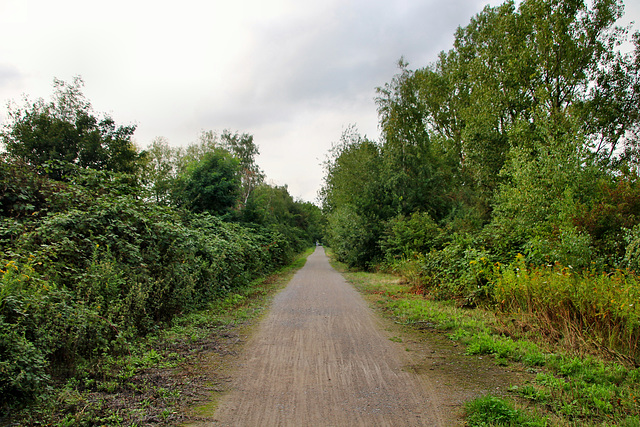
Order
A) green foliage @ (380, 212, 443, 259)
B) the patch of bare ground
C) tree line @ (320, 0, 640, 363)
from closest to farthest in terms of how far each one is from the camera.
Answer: the patch of bare ground < tree line @ (320, 0, 640, 363) < green foliage @ (380, 212, 443, 259)

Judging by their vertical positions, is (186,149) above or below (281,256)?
above

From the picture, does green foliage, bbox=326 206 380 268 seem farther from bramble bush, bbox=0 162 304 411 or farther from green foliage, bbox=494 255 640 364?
green foliage, bbox=494 255 640 364

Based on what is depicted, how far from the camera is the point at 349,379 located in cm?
459

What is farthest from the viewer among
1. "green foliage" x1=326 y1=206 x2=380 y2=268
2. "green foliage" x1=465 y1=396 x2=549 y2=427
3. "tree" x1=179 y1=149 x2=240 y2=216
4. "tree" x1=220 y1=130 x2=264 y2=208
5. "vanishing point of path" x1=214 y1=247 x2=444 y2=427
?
"tree" x1=220 y1=130 x2=264 y2=208

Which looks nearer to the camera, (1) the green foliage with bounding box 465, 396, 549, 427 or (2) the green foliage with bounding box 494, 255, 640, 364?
(1) the green foliage with bounding box 465, 396, 549, 427

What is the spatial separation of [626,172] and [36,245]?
48.4ft

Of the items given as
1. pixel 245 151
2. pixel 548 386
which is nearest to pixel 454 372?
pixel 548 386

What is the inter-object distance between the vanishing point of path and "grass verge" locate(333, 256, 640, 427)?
0.71m

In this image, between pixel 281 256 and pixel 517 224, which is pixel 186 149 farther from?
pixel 517 224

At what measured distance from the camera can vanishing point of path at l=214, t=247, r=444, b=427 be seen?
11.8 feet

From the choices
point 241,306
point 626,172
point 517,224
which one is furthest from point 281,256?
point 626,172

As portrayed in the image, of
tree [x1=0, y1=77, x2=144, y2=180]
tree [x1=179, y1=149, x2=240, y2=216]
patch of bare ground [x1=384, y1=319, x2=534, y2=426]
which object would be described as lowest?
patch of bare ground [x1=384, y1=319, x2=534, y2=426]

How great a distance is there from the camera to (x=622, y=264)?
7699 mm

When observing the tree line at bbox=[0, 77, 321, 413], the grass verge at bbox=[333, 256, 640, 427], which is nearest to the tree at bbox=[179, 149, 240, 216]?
the tree line at bbox=[0, 77, 321, 413]
